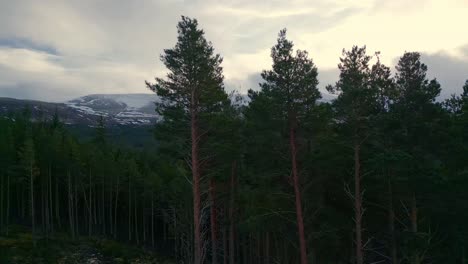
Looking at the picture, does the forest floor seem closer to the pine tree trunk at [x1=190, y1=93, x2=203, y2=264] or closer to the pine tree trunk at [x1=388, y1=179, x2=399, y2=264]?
the pine tree trunk at [x1=190, y1=93, x2=203, y2=264]

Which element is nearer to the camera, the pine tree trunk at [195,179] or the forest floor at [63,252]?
the pine tree trunk at [195,179]

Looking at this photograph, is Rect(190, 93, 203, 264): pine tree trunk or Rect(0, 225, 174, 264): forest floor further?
Rect(0, 225, 174, 264): forest floor

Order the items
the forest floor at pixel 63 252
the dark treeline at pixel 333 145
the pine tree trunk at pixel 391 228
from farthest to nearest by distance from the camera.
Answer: the forest floor at pixel 63 252
the pine tree trunk at pixel 391 228
the dark treeline at pixel 333 145

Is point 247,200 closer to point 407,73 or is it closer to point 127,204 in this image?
point 407,73

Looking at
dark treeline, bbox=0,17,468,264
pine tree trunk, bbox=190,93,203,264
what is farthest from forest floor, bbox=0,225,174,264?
pine tree trunk, bbox=190,93,203,264

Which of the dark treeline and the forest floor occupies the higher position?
the dark treeline

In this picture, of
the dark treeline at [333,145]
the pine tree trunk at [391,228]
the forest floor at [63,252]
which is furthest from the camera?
the forest floor at [63,252]

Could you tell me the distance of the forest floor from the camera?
37806 mm

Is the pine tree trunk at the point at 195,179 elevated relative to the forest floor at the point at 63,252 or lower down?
elevated

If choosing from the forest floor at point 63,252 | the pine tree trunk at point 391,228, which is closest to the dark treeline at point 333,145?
the pine tree trunk at point 391,228

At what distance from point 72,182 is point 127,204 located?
40.2 feet

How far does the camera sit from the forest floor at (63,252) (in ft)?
124

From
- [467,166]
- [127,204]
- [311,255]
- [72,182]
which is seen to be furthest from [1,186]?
[467,166]

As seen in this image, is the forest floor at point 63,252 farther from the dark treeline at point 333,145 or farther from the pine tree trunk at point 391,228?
the pine tree trunk at point 391,228
